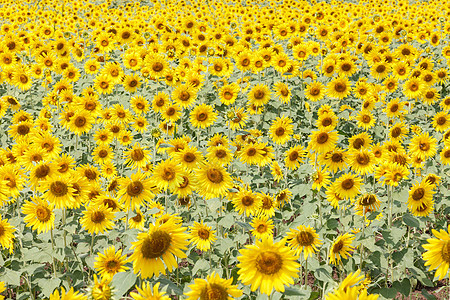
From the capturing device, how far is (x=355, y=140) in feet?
14.7

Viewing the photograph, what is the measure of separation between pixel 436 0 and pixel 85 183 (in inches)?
891

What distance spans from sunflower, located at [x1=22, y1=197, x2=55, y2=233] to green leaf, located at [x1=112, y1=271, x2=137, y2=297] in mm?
1428

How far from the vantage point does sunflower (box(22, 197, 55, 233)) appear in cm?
325

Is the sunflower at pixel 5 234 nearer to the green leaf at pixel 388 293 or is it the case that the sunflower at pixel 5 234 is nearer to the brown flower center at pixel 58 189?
the brown flower center at pixel 58 189

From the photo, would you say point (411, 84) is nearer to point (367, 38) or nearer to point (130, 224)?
point (367, 38)

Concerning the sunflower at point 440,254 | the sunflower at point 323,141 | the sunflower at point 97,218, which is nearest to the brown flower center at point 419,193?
the sunflower at point 323,141

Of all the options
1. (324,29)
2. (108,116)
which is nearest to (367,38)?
(324,29)

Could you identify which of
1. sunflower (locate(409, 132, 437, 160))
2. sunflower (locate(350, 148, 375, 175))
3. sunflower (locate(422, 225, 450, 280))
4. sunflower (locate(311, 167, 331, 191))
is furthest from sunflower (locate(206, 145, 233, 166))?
sunflower (locate(409, 132, 437, 160))

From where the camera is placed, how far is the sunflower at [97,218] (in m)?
3.49

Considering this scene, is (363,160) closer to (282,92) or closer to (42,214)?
(282,92)

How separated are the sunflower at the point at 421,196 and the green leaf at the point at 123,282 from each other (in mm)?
2964

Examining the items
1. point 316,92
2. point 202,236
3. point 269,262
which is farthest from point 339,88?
point 269,262

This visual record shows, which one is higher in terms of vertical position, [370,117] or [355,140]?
[355,140]

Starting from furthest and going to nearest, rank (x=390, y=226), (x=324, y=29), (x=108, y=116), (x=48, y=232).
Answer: (x=324, y=29), (x=108, y=116), (x=390, y=226), (x=48, y=232)
